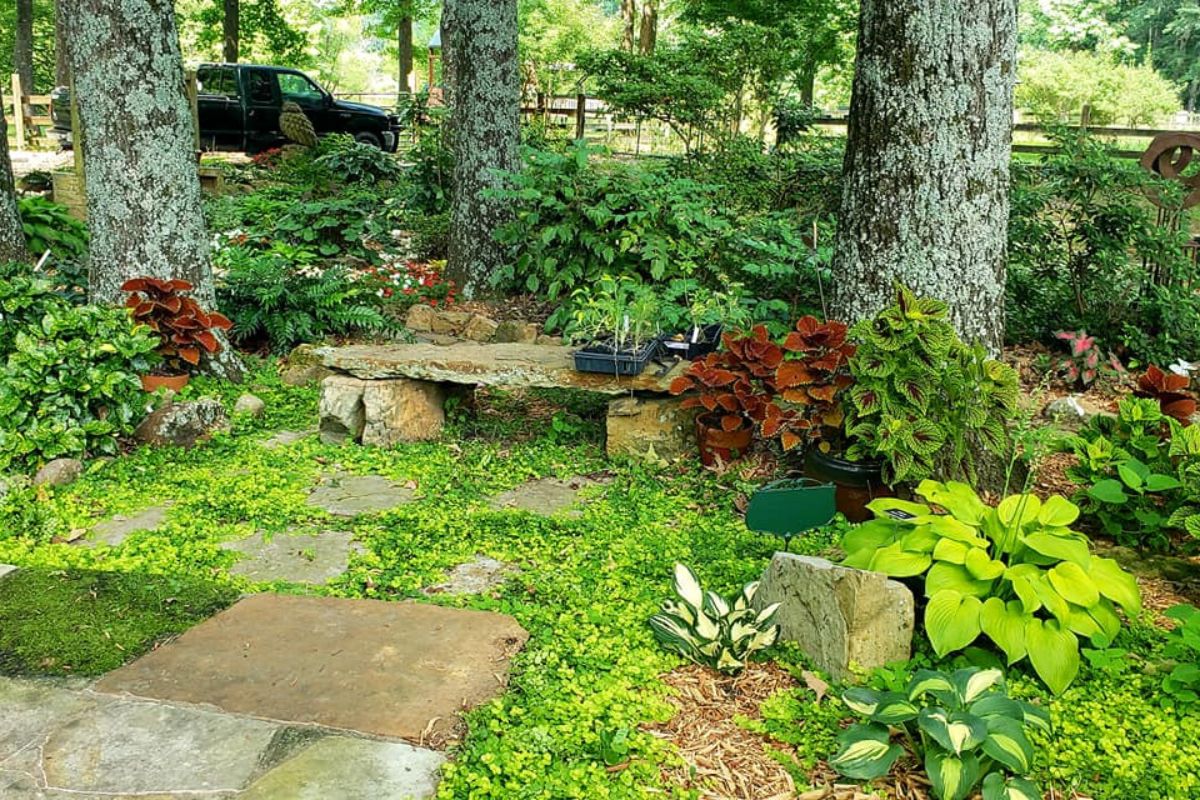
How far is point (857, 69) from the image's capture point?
159 inches

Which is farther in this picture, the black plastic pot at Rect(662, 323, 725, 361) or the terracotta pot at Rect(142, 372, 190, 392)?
the terracotta pot at Rect(142, 372, 190, 392)

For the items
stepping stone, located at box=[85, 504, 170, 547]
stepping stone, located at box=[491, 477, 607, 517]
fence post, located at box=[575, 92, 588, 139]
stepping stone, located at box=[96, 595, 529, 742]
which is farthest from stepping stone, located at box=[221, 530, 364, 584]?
fence post, located at box=[575, 92, 588, 139]

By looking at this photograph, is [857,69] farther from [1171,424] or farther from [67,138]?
[67,138]

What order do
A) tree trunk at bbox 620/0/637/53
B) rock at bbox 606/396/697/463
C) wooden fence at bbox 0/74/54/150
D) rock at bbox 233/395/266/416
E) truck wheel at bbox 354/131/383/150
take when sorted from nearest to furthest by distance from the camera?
rock at bbox 606/396/697/463 < rock at bbox 233/395/266/416 < truck wheel at bbox 354/131/383/150 < wooden fence at bbox 0/74/54/150 < tree trunk at bbox 620/0/637/53

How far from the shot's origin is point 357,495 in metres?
4.12

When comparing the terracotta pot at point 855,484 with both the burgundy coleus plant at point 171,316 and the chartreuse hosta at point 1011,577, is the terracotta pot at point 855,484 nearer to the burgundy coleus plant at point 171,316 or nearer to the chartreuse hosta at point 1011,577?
the chartreuse hosta at point 1011,577

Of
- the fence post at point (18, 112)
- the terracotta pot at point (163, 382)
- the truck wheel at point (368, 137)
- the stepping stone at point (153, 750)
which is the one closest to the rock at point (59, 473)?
the terracotta pot at point (163, 382)

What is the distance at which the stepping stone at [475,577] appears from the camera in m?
3.23

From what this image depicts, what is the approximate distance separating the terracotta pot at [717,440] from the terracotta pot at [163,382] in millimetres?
2727

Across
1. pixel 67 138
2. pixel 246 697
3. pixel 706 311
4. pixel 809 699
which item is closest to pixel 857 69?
pixel 706 311

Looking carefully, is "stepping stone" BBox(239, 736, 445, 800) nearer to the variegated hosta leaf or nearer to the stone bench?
the variegated hosta leaf

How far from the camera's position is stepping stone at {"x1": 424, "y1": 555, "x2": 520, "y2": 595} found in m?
3.23

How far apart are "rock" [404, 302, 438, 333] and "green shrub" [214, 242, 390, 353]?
A: 0.37m

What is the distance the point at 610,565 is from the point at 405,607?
2.44 feet
